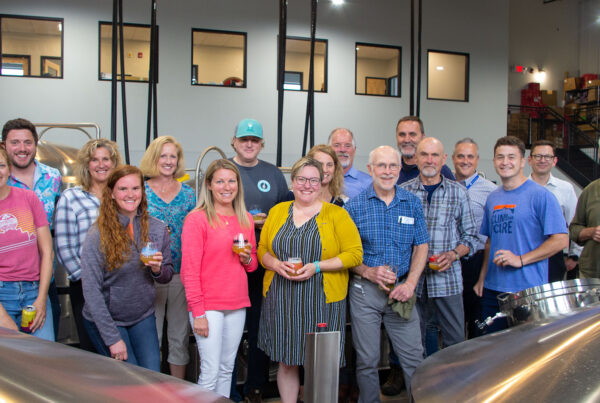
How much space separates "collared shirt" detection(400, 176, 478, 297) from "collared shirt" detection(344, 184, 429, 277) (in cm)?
23

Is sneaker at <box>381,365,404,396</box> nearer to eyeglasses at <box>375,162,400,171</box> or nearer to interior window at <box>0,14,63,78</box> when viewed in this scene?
eyeglasses at <box>375,162,400,171</box>

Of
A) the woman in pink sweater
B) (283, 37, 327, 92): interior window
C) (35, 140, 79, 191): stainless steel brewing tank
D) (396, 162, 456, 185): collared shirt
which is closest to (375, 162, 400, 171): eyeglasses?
the woman in pink sweater

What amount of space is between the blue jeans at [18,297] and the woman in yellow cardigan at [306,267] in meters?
1.16

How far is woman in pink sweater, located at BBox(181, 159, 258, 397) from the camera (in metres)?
2.58

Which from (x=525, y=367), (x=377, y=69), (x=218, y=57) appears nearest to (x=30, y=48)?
(x=218, y=57)

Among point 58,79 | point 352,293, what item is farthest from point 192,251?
point 58,79

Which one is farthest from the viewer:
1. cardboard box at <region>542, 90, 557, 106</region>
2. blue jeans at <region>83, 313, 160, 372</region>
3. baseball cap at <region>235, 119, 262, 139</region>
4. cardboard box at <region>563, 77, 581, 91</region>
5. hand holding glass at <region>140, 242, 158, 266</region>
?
cardboard box at <region>542, 90, 557, 106</region>

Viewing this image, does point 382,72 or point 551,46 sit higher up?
point 551,46

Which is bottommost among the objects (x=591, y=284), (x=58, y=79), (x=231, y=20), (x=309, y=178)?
(x=591, y=284)

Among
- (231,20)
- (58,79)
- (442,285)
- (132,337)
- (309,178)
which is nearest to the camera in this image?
(132,337)

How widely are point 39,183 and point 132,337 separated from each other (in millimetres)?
1090

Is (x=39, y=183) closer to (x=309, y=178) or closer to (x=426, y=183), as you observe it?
(x=309, y=178)

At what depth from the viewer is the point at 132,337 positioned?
8.18 ft

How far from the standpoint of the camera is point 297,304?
2.68 m
